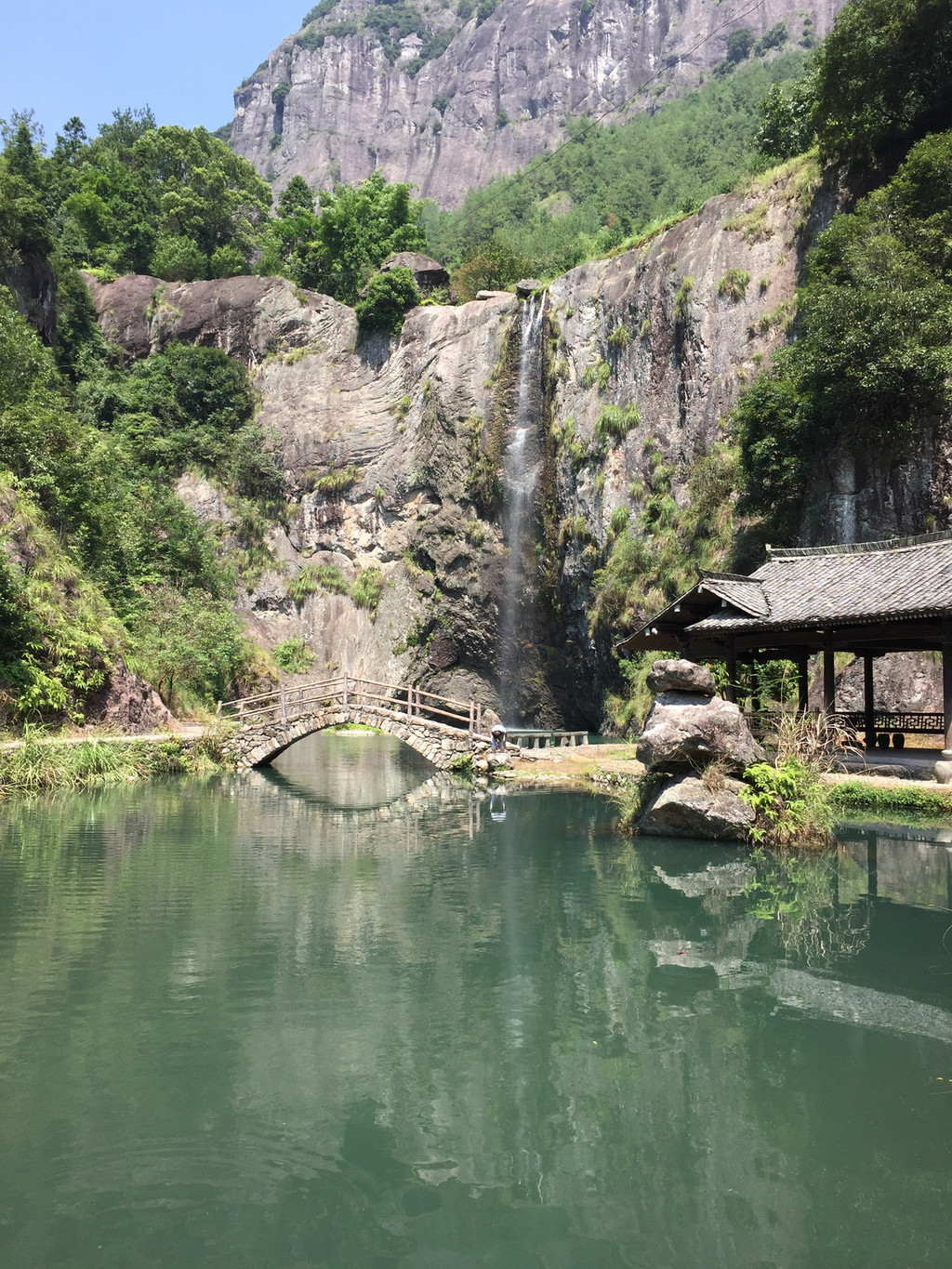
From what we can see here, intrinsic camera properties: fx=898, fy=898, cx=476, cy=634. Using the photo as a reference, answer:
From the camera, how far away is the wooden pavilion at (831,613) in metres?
15.3

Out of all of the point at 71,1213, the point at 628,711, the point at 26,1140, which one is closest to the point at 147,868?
the point at 26,1140

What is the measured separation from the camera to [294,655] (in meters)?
35.1

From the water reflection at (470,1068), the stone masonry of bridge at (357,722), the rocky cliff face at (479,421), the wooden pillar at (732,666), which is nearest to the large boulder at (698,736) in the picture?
the water reflection at (470,1068)

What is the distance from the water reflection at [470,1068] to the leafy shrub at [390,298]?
106ft

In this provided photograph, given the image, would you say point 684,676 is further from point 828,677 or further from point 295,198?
point 295,198

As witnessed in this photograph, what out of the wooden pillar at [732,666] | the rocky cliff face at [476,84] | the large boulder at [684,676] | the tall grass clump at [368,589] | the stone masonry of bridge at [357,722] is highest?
the rocky cliff face at [476,84]

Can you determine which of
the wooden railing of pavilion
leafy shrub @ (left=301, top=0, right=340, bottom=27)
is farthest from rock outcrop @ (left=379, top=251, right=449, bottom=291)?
leafy shrub @ (left=301, top=0, right=340, bottom=27)

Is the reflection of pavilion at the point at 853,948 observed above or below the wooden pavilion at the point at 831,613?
below

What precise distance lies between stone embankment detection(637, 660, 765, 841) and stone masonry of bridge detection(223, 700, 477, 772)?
8412 mm

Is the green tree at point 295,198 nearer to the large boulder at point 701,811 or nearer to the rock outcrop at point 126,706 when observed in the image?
the rock outcrop at point 126,706

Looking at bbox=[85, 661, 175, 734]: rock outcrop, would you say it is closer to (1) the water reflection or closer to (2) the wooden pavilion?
(1) the water reflection

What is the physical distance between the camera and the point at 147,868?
1086 cm

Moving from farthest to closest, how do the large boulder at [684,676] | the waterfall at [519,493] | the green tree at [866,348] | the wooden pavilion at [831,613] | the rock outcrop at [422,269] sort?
the rock outcrop at [422,269], the waterfall at [519,493], the green tree at [866,348], the wooden pavilion at [831,613], the large boulder at [684,676]

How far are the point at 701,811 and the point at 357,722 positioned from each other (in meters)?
10.9
